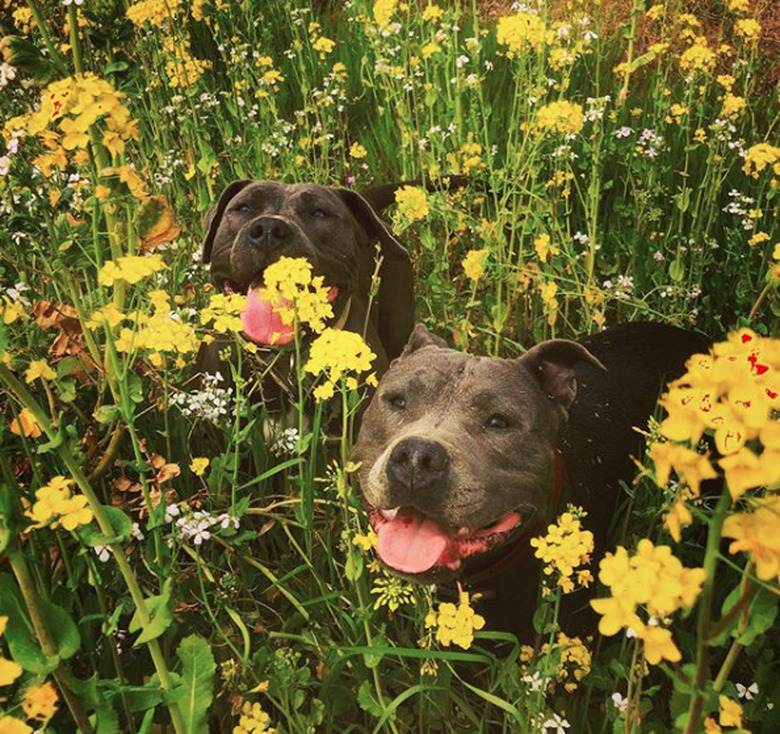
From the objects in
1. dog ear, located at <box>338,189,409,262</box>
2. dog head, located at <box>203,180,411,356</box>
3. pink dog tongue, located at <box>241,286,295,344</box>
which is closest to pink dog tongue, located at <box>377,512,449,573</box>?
pink dog tongue, located at <box>241,286,295,344</box>

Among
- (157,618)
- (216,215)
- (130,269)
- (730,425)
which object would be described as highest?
(730,425)

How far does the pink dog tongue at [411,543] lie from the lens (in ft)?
6.79

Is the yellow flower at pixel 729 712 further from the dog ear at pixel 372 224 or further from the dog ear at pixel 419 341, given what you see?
the dog ear at pixel 372 224

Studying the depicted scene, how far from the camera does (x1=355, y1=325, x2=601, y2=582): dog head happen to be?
80.0 inches

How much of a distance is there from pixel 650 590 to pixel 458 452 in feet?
3.70

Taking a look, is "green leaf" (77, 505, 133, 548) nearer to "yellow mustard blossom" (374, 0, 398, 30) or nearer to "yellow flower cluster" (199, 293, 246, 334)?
"yellow flower cluster" (199, 293, 246, 334)

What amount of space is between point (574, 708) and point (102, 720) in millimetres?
1139

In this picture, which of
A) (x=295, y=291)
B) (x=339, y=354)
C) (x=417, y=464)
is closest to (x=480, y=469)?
(x=417, y=464)

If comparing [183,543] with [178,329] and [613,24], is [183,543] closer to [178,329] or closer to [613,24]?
[178,329]

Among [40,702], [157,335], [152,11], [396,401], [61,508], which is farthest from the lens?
[152,11]

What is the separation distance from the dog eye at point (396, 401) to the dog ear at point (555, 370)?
1.12ft

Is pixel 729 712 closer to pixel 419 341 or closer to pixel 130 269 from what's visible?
pixel 130 269

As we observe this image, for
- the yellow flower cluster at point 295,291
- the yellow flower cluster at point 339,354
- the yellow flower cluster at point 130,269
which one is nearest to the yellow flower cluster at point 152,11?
the yellow flower cluster at point 295,291

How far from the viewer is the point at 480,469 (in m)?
2.10
